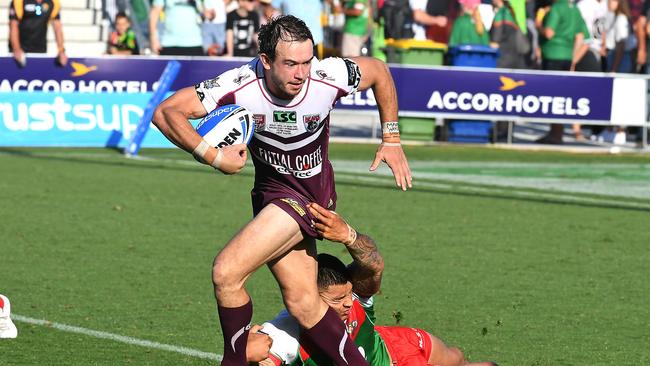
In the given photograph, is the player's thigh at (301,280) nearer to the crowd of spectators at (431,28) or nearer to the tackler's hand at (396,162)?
the tackler's hand at (396,162)

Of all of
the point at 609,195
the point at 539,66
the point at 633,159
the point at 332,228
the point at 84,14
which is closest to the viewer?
the point at 332,228

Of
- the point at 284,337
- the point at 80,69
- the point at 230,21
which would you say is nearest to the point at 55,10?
the point at 80,69

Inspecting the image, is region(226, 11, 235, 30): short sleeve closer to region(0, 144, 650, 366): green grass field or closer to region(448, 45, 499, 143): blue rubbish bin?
region(0, 144, 650, 366): green grass field

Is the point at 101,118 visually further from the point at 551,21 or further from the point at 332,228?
the point at 332,228

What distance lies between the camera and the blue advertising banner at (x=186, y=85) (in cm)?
2105

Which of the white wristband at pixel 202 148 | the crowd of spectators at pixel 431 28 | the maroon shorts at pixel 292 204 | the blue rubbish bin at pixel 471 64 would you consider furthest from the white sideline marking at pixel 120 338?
the blue rubbish bin at pixel 471 64

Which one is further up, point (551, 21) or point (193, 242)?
point (551, 21)

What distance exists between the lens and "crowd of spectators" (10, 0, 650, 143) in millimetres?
23281

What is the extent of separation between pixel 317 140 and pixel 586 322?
310 cm

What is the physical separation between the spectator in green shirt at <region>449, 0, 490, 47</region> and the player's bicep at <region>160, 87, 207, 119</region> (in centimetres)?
1636

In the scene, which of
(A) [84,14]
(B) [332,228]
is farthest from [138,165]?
(B) [332,228]

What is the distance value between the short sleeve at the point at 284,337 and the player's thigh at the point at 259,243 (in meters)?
0.45

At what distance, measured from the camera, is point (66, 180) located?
17.5 meters

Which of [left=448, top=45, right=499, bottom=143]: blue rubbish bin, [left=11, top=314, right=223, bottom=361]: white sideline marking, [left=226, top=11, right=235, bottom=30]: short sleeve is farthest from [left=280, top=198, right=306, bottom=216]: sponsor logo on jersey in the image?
[left=226, top=11, right=235, bottom=30]: short sleeve
